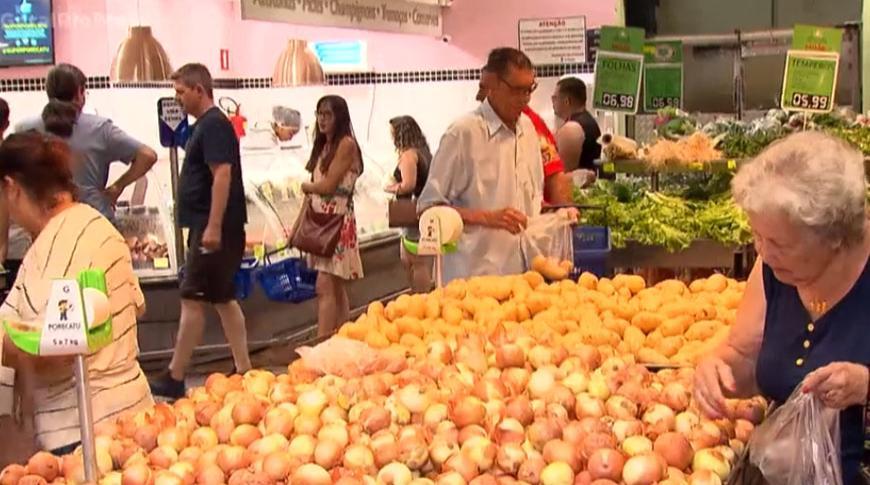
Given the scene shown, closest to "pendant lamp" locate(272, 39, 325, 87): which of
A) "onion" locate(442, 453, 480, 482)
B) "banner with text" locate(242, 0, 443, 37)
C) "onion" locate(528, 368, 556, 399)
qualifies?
"banner with text" locate(242, 0, 443, 37)

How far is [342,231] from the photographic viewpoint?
731cm

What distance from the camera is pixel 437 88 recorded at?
9859 millimetres

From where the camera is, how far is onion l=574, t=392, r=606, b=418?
8.75 ft

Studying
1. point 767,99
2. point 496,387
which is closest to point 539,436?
point 496,387

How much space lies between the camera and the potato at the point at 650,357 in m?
3.30

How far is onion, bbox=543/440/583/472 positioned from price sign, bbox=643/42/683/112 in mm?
5718

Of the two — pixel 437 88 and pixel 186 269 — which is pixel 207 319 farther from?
pixel 437 88

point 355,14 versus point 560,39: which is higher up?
point 355,14

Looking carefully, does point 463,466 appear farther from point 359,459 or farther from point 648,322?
point 648,322

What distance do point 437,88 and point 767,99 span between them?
285cm

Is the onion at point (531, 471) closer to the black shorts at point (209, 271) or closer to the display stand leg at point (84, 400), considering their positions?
the display stand leg at point (84, 400)

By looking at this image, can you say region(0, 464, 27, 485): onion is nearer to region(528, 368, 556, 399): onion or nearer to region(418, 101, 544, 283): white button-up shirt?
region(528, 368, 556, 399): onion

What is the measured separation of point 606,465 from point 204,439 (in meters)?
0.92

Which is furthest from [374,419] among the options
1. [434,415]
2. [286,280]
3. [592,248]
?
[286,280]
